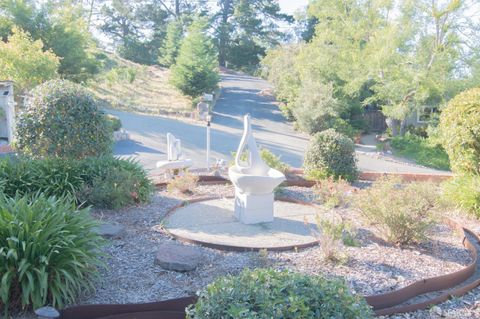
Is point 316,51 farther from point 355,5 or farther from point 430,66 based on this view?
point 430,66

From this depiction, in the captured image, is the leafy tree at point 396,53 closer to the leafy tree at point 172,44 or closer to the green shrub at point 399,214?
the green shrub at point 399,214

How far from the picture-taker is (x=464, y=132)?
275 inches

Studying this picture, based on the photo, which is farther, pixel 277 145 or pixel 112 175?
pixel 277 145

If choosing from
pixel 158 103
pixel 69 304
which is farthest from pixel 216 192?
pixel 158 103

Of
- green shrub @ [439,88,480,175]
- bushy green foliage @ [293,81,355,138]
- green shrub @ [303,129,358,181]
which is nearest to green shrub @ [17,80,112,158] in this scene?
green shrub @ [303,129,358,181]

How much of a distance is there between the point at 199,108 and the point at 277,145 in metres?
5.71

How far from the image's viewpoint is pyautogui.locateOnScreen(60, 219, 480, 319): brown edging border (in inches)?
129

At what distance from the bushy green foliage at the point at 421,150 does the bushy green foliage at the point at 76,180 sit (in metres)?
12.3

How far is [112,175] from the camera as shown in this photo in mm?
6215

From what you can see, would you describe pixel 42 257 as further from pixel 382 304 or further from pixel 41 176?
pixel 41 176

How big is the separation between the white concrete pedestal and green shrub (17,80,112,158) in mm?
2499

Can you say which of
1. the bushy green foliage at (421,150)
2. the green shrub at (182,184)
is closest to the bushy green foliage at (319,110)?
the bushy green foliage at (421,150)

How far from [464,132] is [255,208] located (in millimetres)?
3799

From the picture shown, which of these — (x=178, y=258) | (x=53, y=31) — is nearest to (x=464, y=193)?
(x=178, y=258)
